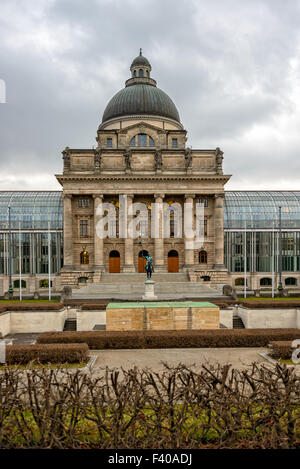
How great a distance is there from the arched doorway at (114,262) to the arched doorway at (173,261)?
835cm

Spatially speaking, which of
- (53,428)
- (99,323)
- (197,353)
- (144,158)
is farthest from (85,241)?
(53,428)

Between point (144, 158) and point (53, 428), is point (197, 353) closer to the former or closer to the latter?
point (53, 428)

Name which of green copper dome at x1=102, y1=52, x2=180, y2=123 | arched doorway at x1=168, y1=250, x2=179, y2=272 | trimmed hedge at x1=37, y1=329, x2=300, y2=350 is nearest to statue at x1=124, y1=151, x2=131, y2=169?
green copper dome at x1=102, y1=52, x2=180, y2=123

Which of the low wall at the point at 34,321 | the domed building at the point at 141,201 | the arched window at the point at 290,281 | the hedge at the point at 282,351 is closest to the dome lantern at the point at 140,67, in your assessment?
the domed building at the point at 141,201

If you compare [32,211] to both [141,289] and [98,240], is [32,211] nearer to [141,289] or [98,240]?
[98,240]

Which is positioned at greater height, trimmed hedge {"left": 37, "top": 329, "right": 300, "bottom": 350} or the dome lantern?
the dome lantern

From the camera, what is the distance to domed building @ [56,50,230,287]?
164 ft

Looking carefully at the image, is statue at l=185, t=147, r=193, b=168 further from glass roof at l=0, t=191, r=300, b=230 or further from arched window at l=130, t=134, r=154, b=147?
glass roof at l=0, t=191, r=300, b=230

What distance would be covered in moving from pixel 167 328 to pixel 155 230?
30.3 m

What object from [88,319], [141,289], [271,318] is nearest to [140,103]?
[141,289]

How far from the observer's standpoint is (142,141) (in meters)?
55.0

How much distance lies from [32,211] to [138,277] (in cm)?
2360

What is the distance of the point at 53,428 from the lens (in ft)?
21.7

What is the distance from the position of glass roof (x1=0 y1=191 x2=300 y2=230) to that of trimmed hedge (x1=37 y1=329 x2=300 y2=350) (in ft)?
131
